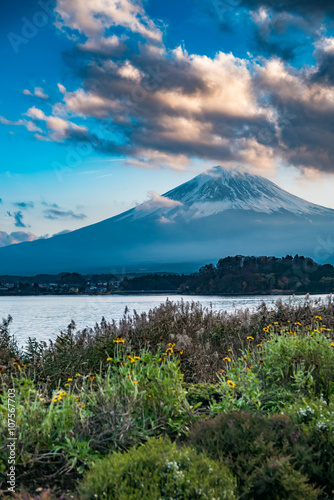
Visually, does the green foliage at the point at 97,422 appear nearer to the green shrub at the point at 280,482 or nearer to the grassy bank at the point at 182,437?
the grassy bank at the point at 182,437

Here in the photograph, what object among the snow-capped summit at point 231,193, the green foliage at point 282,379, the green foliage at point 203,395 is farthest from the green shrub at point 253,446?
the snow-capped summit at point 231,193

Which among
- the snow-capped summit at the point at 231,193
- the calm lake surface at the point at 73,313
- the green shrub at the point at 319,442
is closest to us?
the green shrub at the point at 319,442

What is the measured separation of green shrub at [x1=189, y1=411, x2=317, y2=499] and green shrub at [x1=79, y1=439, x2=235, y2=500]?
25cm

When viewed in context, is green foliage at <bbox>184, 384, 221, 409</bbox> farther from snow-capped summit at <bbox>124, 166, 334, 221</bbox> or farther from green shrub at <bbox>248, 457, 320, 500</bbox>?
snow-capped summit at <bbox>124, 166, 334, 221</bbox>

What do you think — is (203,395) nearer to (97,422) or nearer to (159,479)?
(97,422)

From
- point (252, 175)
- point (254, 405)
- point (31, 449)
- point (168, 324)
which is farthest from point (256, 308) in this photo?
point (252, 175)

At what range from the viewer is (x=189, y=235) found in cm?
19062

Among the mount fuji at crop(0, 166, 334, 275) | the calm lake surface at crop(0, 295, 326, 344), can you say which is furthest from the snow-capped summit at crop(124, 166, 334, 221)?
the calm lake surface at crop(0, 295, 326, 344)

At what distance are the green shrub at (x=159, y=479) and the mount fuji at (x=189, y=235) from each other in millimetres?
149286

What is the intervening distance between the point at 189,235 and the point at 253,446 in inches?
7377

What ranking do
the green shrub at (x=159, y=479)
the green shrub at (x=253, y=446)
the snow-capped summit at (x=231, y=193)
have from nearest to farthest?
the green shrub at (x=159, y=479) → the green shrub at (x=253, y=446) → the snow-capped summit at (x=231, y=193)

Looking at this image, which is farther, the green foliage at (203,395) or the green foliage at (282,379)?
the green foliage at (203,395)

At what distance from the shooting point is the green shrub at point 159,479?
9.53 ft

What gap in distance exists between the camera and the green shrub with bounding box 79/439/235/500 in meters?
2.91
